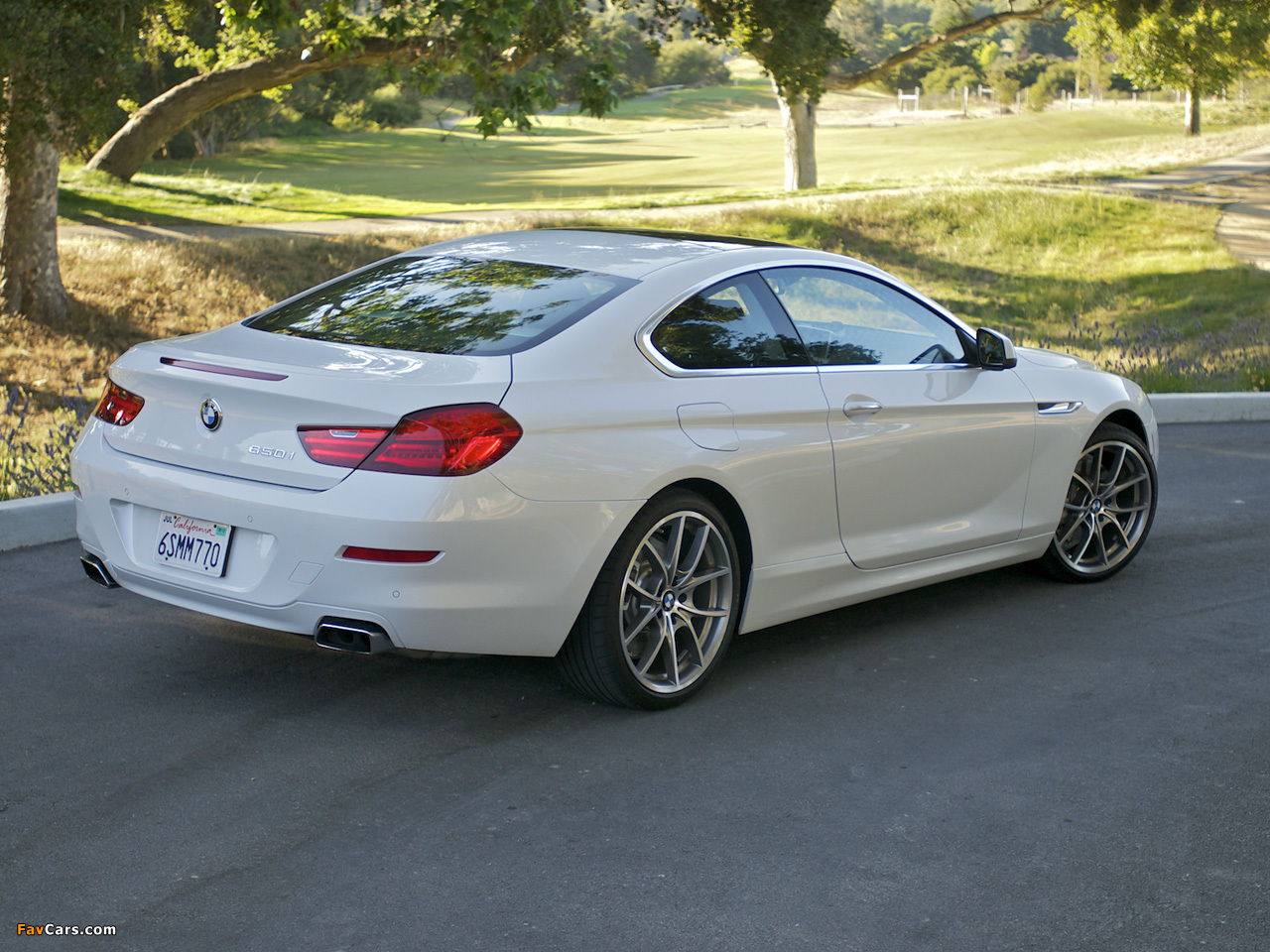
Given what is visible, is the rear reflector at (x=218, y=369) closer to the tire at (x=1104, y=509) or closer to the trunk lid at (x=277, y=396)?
the trunk lid at (x=277, y=396)

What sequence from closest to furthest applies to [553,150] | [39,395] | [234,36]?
[39,395]
[234,36]
[553,150]

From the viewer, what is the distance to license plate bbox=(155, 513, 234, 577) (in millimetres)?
4160

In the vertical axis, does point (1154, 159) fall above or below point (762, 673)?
above

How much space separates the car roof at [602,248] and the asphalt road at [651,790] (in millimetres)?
1530

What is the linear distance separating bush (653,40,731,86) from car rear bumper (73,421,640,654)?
101 m

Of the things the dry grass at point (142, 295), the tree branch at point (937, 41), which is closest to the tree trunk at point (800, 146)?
the tree branch at point (937, 41)

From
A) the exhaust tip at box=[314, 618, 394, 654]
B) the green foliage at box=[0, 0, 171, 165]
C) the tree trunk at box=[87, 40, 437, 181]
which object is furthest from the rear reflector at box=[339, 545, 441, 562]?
the tree trunk at box=[87, 40, 437, 181]

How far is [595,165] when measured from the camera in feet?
147

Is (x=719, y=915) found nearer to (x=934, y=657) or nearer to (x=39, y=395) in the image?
(x=934, y=657)

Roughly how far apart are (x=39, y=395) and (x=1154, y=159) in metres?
31.1

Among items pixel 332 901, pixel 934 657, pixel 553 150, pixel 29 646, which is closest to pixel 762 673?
pixel 934 657

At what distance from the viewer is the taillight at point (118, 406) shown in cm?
447

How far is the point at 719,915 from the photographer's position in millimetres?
3234

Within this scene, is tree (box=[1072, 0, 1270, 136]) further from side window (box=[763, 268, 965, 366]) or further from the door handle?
the door handle
